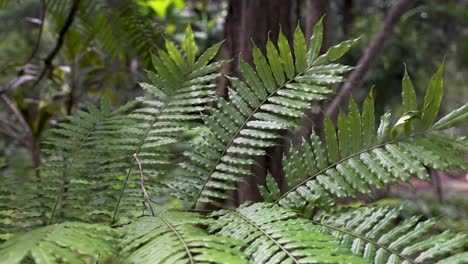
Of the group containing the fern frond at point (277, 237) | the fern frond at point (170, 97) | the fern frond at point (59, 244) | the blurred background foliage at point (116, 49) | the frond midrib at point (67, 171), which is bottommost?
the fern frond at point (59, 244)

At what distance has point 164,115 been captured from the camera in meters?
0.88

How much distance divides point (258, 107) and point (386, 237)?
315 millimetres

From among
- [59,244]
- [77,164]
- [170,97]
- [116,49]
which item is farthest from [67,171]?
[116,49]

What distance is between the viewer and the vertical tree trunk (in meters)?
1.23

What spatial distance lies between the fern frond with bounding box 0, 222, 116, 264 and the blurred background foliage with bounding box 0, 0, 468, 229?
24.8 inches

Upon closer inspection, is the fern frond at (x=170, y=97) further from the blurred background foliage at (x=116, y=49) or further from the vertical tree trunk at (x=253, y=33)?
the blurred background foliage at (x=116, y=49)

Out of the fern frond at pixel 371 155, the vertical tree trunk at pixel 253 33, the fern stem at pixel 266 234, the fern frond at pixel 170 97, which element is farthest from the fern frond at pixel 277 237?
the vertical tree trunk at pixel 253 33

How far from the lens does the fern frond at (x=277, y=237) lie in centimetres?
54

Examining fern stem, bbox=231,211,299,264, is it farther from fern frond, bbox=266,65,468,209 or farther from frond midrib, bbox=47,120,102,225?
frond midrib, bbox=47,120,102,225

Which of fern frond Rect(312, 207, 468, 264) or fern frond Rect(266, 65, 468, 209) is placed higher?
fern frond Rect(266, 65, 468, 209)

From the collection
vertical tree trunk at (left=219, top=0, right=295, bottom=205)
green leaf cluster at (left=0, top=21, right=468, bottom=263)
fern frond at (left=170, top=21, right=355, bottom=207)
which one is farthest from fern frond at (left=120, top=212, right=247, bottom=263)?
vertical tree trunk at (left=219, top=0, right=295, bottom=205)

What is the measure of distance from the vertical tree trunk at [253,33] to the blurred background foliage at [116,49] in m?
0.07

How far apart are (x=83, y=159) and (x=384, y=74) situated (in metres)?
4.11

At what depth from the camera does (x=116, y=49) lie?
1733 mm
